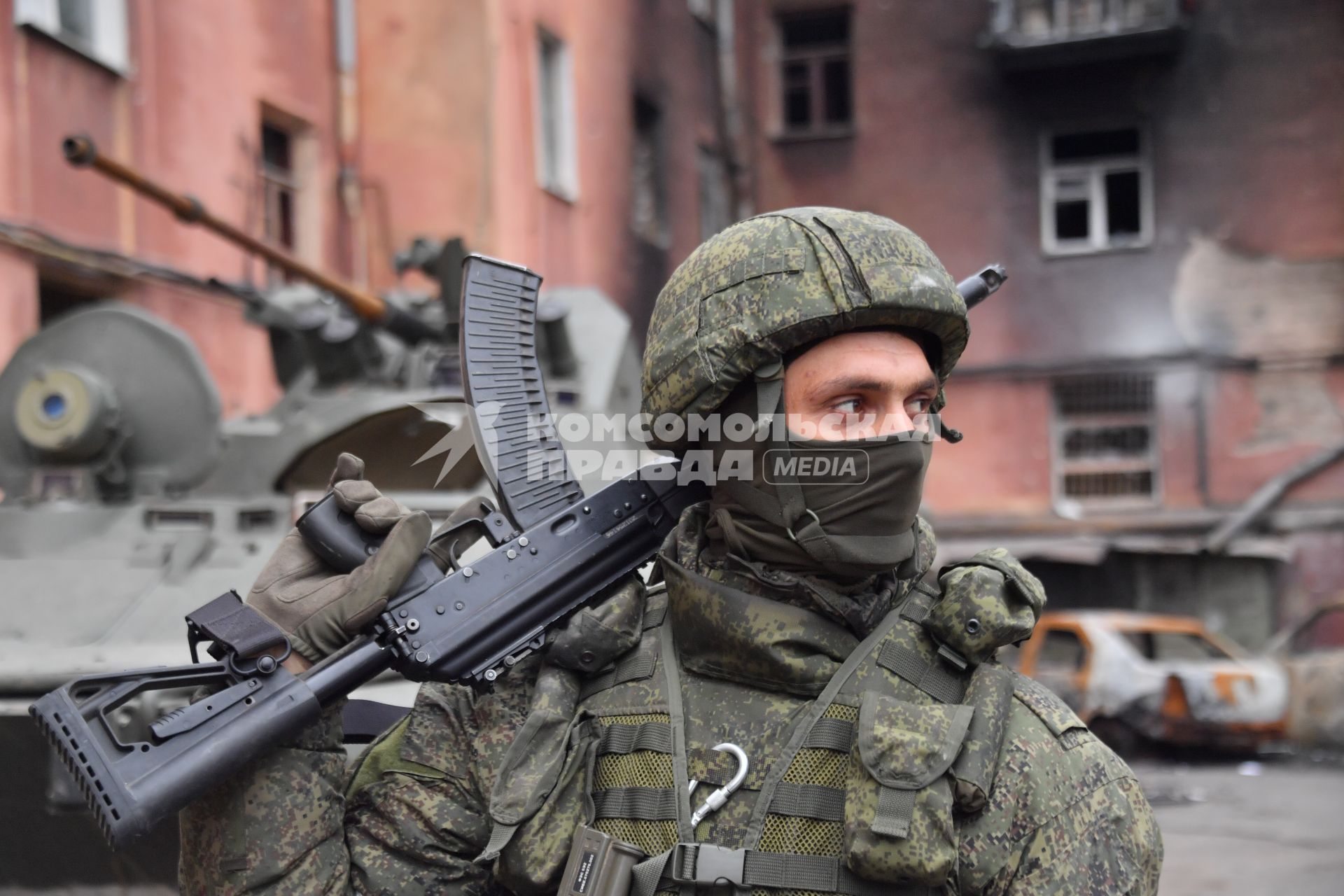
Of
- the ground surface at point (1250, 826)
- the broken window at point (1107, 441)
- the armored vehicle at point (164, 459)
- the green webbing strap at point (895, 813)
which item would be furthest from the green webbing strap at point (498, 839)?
the broken window at point (1107, 441)

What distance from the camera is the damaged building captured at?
14.0 m

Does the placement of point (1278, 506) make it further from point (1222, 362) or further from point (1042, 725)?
point (1042, 725)

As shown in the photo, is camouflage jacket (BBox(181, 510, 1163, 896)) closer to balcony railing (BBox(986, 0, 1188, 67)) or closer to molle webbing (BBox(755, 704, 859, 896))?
molle webbing (BBox(755, 704, 859, 896))

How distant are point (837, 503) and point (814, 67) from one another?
50.1 ft

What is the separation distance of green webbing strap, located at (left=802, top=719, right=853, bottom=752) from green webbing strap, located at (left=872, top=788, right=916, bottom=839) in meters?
0.13

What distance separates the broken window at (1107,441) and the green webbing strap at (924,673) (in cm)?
1363

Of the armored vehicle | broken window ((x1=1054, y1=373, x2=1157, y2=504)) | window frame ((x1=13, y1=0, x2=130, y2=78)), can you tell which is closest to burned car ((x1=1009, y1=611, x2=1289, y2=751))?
the armored vehicle

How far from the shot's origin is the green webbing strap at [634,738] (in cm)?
183

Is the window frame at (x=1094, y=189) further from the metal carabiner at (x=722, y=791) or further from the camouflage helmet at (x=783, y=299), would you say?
the metal carabiner at (x=722, y=791)

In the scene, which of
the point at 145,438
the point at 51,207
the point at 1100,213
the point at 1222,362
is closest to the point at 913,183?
the point at 1100,213

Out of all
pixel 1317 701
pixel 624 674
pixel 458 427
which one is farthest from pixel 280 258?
pixel 1317 701

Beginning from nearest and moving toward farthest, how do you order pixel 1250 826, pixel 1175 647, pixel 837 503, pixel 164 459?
pixel 837 503, pixel 164 459, pixel 1250 826, pixel 1175 647

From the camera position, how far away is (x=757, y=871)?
1.68 metres

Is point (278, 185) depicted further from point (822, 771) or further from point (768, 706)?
point (822, 771)
